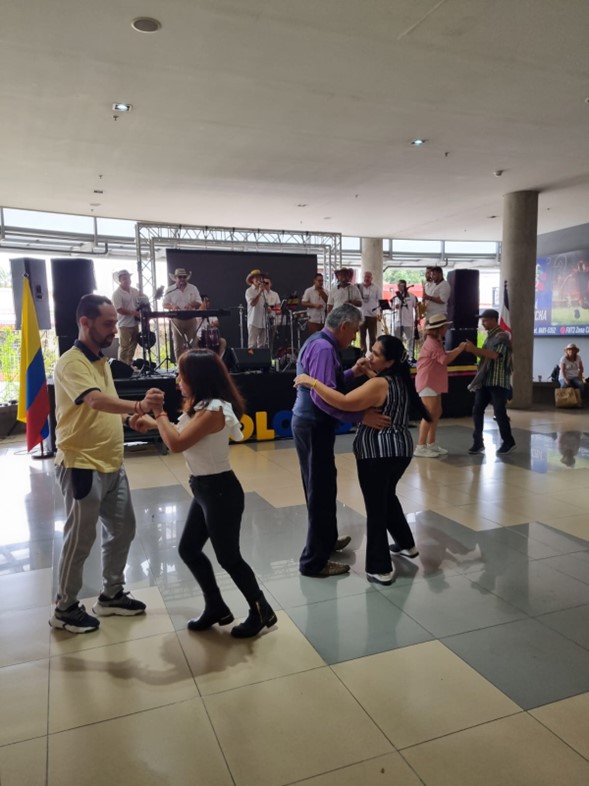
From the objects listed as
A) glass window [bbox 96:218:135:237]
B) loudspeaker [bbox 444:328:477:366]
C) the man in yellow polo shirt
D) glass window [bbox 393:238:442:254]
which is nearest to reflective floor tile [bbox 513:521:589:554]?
the man in yellow polo shirt

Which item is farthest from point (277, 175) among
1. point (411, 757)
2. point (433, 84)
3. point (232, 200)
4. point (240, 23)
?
point (411, 757)

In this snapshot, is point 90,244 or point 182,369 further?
point 90,244

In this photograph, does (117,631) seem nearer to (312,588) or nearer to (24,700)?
(24,700)

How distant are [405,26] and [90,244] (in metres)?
9.02

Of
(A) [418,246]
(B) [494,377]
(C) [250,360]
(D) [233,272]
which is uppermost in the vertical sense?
(A) [418,246]

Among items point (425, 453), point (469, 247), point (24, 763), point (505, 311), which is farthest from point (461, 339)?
point (24, 763)

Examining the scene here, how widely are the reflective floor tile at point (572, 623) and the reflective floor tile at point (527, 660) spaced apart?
4 cm

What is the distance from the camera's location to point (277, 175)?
27.2 ft

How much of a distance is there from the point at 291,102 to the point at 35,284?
3789mm

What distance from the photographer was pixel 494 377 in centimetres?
600

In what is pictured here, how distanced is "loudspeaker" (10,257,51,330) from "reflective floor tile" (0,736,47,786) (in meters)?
5.87

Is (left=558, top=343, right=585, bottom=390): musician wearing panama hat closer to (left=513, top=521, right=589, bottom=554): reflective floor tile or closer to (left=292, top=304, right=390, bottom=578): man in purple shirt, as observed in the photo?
(left=513, top=521, right=589, bottom=554): reflective floor tile

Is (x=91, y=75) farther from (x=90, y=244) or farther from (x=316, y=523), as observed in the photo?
(x=90, y=244)

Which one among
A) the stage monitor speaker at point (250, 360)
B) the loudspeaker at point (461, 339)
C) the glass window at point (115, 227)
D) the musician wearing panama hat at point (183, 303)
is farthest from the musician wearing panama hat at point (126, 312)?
the loudspeaker at point (461, 339)
